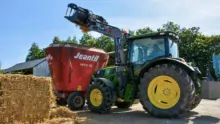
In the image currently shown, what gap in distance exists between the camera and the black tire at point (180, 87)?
6684 mm

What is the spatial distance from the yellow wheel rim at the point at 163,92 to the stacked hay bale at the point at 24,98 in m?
2.68

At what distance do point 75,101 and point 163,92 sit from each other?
3.60 meters

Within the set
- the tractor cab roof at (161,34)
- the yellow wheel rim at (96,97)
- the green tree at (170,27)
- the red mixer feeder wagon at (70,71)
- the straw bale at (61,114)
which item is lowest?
the straw bale at (61,114)

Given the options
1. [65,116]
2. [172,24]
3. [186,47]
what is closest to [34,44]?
[172,24]

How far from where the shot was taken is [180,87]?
6.79 meters

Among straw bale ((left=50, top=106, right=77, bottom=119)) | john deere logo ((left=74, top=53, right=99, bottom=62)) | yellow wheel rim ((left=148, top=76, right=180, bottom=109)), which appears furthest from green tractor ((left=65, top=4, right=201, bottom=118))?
straw bale ((left=50, top=106, right=77, bottom=119))

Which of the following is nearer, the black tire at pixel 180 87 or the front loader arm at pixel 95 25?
the black tire at pixel 180 87

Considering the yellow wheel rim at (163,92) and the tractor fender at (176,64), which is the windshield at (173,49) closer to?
the tractor fender at (176,64)

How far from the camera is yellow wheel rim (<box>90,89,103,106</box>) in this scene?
27.0 ft

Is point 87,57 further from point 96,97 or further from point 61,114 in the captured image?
point 61,114

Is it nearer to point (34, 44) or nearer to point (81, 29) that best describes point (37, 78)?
point (81, 29)

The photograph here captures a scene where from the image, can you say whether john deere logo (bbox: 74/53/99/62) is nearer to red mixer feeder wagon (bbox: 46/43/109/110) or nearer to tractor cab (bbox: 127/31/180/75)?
red mixer feeder wagon (bbox: 46/43/109/110)

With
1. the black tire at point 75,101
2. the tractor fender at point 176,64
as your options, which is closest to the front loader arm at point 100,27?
the tractor fender at point 176,64

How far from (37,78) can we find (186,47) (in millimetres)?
26169
